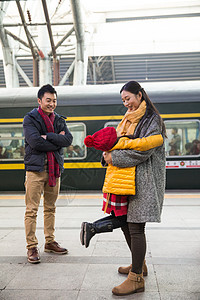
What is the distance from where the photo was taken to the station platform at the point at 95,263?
263 cm

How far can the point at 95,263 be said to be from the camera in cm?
328

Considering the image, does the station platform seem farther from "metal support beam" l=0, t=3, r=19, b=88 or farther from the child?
"metal support beam" l=0, t=3, r=19, b=88

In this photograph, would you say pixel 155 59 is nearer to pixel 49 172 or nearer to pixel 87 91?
pixel 87 91

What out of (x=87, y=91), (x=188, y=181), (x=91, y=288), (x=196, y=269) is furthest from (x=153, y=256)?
(x=87, y=91)

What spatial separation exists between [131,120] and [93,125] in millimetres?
5055

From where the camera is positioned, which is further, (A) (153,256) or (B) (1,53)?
(B) (1,53)

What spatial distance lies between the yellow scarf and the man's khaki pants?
1.11 metres

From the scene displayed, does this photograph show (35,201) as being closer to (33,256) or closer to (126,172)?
(33,256)

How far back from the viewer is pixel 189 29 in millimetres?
16219

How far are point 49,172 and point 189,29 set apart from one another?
14.8 metres

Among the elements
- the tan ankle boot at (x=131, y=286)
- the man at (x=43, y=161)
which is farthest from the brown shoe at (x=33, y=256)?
the tan ankle boot at (x=131, y=286)

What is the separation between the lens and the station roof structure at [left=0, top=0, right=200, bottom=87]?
14.1 meters

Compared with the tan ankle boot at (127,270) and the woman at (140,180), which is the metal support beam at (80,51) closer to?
the woman at (140,180)

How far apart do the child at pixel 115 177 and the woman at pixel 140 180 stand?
0.15ft
